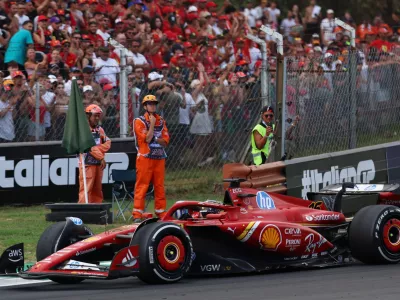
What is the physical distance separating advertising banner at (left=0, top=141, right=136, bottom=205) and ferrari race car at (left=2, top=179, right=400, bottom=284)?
225 inches

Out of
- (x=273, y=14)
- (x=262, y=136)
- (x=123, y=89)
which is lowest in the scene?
(x=262, y=136)

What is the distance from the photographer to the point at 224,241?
9.18 m

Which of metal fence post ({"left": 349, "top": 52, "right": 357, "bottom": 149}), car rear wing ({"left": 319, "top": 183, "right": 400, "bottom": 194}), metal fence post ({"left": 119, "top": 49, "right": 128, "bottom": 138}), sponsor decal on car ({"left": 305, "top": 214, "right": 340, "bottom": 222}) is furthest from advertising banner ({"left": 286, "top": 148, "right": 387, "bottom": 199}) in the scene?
sponsor decal on car ({"left": 305, "top": 214, "right": 340, "bottom": 222})

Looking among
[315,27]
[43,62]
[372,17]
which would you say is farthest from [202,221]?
[372,17]

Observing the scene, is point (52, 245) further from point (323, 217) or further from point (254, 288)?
point (323, 217)

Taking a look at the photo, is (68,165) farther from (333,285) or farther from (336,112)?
(333,285)

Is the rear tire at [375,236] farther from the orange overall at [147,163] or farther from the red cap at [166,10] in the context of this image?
the red cap at [166,10]

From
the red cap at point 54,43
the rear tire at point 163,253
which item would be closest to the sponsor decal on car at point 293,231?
the rear tire at point 163,253

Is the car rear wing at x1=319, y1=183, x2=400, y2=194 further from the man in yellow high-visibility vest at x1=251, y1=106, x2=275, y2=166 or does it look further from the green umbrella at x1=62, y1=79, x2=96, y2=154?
the green umbrella at x1=62, y1=79, x2=96, y2=154

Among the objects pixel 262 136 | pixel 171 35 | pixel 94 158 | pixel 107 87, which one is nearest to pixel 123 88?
pixel 107 87

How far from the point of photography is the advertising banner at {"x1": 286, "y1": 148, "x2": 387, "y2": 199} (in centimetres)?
1372

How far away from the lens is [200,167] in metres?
16.6

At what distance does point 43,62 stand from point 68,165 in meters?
1.88

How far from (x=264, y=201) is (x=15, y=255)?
98.4 inches
